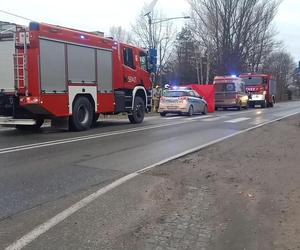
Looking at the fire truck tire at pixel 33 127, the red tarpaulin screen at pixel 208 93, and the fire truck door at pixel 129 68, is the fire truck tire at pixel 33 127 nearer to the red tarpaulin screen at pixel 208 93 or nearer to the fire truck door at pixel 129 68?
the fire truck door at pixel 129 68

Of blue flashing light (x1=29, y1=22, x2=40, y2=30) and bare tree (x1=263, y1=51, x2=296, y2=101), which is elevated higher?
bare tree (x1=263, y1=51, x2=296, y2=101)

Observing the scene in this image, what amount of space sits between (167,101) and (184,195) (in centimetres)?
2114

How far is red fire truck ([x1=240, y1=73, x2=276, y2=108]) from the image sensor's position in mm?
44938

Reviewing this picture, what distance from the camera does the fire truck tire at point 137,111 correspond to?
21094 mm

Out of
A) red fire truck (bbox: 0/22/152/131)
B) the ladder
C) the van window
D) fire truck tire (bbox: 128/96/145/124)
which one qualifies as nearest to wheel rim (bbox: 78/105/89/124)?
red fire truck (bbox: 0/22/152/131)

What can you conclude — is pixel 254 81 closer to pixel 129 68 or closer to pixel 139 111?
pixel 139 111

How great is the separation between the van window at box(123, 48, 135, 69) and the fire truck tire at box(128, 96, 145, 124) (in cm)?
144

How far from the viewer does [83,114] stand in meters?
17.6

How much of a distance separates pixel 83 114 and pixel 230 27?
43633 mm

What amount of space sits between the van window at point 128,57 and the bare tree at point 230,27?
1533 inches

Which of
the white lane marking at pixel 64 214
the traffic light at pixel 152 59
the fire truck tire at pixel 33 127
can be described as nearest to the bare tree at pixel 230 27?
the traffic light at pixel 152 59

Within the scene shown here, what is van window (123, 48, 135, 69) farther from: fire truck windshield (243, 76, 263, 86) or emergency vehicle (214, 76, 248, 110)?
fire truck windshield (243, 76, 263, 86)

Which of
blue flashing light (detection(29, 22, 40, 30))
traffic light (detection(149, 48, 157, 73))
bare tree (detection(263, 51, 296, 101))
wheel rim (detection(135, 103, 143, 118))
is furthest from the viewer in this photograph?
bare tree (detection(263, 51, 296, 101))

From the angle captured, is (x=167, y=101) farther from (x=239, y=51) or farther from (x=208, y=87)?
(x=239, y=51)
